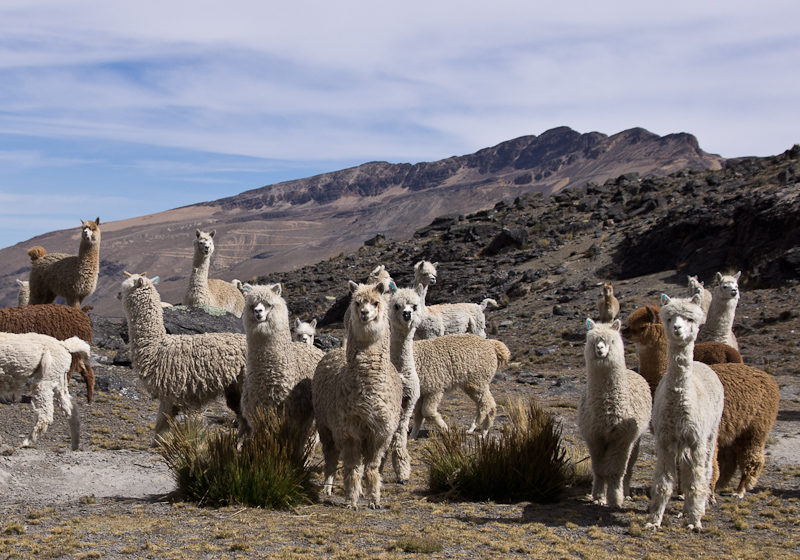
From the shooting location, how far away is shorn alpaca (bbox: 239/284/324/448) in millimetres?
6590

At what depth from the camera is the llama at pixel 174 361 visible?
7.86 metres

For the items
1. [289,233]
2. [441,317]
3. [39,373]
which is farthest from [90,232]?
[289,233]

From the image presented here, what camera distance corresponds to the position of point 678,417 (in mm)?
5773

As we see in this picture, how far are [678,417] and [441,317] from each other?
867cm

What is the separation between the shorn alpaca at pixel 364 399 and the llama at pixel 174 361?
6.90 feet

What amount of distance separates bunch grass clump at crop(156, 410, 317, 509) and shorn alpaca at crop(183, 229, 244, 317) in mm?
6331

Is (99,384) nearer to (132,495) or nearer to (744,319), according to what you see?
(132,495)

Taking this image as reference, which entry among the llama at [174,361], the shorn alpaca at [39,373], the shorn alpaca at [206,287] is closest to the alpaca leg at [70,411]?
the shorn alpaca at [39,373]

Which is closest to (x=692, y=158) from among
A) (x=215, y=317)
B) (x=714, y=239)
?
(x=714, y=239)

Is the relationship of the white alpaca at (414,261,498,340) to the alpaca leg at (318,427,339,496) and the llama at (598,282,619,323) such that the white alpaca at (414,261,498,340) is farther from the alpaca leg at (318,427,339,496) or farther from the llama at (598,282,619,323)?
the alpaca leg at (318,427,339,496)

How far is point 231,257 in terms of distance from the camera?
16025 centimetres

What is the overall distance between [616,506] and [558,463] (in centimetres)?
79

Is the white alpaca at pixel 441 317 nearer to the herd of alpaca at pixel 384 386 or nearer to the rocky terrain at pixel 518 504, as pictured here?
the rocky terrain at pixel 518 504

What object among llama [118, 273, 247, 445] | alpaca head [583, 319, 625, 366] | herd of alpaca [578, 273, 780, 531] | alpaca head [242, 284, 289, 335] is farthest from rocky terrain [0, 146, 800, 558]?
alpaca head [583, 319, 625, 366]
